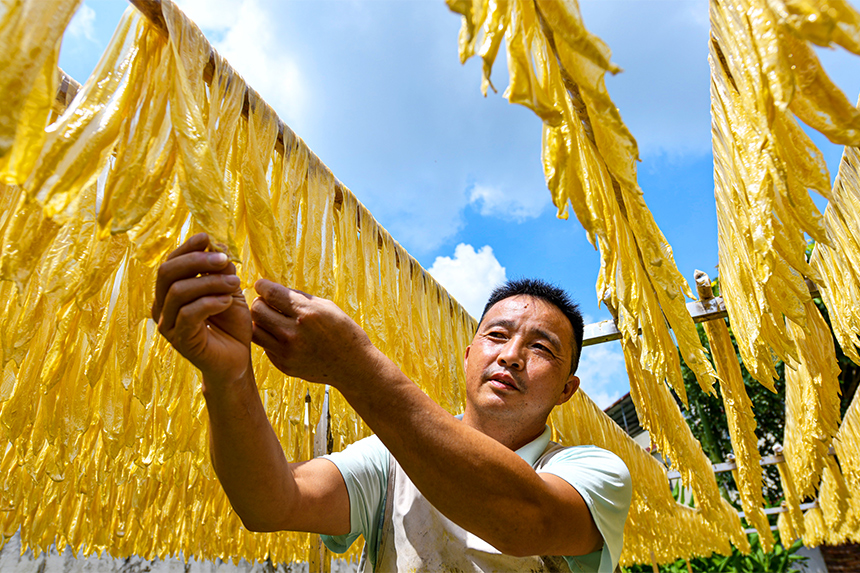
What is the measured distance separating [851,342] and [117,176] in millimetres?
2050

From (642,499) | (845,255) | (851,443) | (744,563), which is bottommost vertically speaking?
(744,563)

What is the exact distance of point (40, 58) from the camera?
1.86 ft

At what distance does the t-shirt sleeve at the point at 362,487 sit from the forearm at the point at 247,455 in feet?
0.73

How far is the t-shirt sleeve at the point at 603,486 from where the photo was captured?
1.03 m

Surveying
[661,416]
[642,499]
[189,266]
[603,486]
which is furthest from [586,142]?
[642,499]

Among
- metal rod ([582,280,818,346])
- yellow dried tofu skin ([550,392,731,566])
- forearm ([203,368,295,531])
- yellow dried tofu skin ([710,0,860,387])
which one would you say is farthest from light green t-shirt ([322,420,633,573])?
yellow dried tofu skin ([550,392,731,566])

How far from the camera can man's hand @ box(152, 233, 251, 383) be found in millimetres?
703

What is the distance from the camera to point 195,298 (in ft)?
2.33

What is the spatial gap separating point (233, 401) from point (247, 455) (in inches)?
4.5

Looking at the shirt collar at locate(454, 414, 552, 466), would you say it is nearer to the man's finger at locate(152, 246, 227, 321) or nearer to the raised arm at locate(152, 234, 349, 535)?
the raised arm at locate(152, 234, 349, 535)

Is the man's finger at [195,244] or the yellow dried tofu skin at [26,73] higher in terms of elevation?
the yellow dried tofu skin at [26,73]

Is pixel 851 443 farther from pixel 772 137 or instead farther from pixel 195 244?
pixel 195 244

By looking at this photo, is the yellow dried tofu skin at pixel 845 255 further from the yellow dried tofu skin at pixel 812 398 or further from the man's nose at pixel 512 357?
the man's nose at pixel 512 357

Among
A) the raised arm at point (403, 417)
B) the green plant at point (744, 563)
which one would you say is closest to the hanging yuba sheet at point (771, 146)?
the raised arm at point (403, 417)
